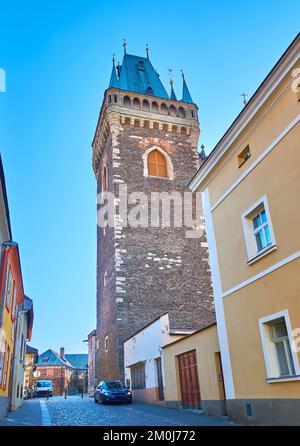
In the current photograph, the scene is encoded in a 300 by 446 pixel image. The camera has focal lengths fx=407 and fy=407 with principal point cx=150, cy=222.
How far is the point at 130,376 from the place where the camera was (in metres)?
22.1

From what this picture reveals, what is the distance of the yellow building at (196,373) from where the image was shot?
12141mm

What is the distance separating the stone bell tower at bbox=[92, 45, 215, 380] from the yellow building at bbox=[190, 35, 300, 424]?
40.6ft

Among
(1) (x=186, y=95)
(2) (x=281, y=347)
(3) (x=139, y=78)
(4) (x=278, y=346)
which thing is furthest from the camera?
(3) (x=139, y=78)

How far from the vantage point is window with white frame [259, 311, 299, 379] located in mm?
8547

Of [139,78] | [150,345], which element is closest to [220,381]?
[150,345]

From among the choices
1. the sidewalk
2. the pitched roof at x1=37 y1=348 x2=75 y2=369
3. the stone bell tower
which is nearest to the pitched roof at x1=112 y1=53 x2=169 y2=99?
the stone bell tower

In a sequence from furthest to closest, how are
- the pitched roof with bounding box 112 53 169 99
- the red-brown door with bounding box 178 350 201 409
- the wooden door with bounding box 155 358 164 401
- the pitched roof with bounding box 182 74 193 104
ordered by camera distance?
the pitched roof with bounding box 182 74 193 104
the pitched roof with bounding box 112 53 169 99
the wooden door with bounding box 155 358 164 401
the red-brown door with bounding box 178 350 201 409

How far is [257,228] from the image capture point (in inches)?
402

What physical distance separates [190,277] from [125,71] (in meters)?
20.2

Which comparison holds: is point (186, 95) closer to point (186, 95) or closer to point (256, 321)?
point (186, 95)

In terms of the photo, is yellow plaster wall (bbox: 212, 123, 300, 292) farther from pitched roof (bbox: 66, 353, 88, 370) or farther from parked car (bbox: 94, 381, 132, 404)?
pitched roof (bbox: 66, 353, 88, 370)

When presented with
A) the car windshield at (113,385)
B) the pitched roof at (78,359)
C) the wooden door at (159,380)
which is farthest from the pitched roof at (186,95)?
the pitched roof at (78,359)

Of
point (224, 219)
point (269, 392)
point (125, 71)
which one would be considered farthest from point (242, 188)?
point (125, 71)

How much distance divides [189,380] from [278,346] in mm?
6184
